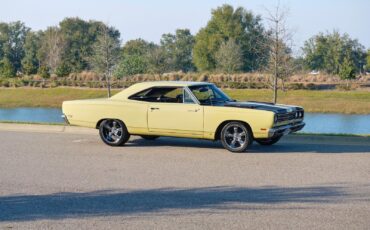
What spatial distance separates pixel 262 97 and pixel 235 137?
2927 cm

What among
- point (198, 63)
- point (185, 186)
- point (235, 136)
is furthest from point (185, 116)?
point (198, 63)

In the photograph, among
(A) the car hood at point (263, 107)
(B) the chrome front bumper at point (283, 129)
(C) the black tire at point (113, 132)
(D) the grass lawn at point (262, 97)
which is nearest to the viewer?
(B) the chrome front bumper at point (283, 129)

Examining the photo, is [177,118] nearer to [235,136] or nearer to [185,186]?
[235,136]

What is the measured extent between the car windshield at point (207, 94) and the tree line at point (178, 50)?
1429 inches

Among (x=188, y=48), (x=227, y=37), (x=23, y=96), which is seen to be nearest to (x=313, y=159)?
(x=23, y=96)

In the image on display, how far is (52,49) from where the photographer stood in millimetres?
72875

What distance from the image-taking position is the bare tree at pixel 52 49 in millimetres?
71188

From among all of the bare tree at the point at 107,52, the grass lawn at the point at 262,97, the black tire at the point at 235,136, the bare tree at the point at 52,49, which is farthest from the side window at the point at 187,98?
the bare tree at the point at 52,49

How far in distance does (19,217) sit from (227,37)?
6281cm

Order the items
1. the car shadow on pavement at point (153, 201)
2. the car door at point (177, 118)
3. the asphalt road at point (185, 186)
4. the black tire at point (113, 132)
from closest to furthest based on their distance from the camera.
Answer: the asphalt road at point (185, 186), the car shadow on pavement at point (153, 201), the car door at point (177, 118), the black tire at point (113, 132)

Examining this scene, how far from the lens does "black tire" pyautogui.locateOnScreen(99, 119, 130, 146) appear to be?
1230cm

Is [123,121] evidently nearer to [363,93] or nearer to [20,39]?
[363,93]

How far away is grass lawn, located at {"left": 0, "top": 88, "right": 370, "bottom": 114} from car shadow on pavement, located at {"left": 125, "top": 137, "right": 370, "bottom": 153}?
76.0 feet

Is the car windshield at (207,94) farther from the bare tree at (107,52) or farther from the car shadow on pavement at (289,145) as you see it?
the bare tree at (107,52)
